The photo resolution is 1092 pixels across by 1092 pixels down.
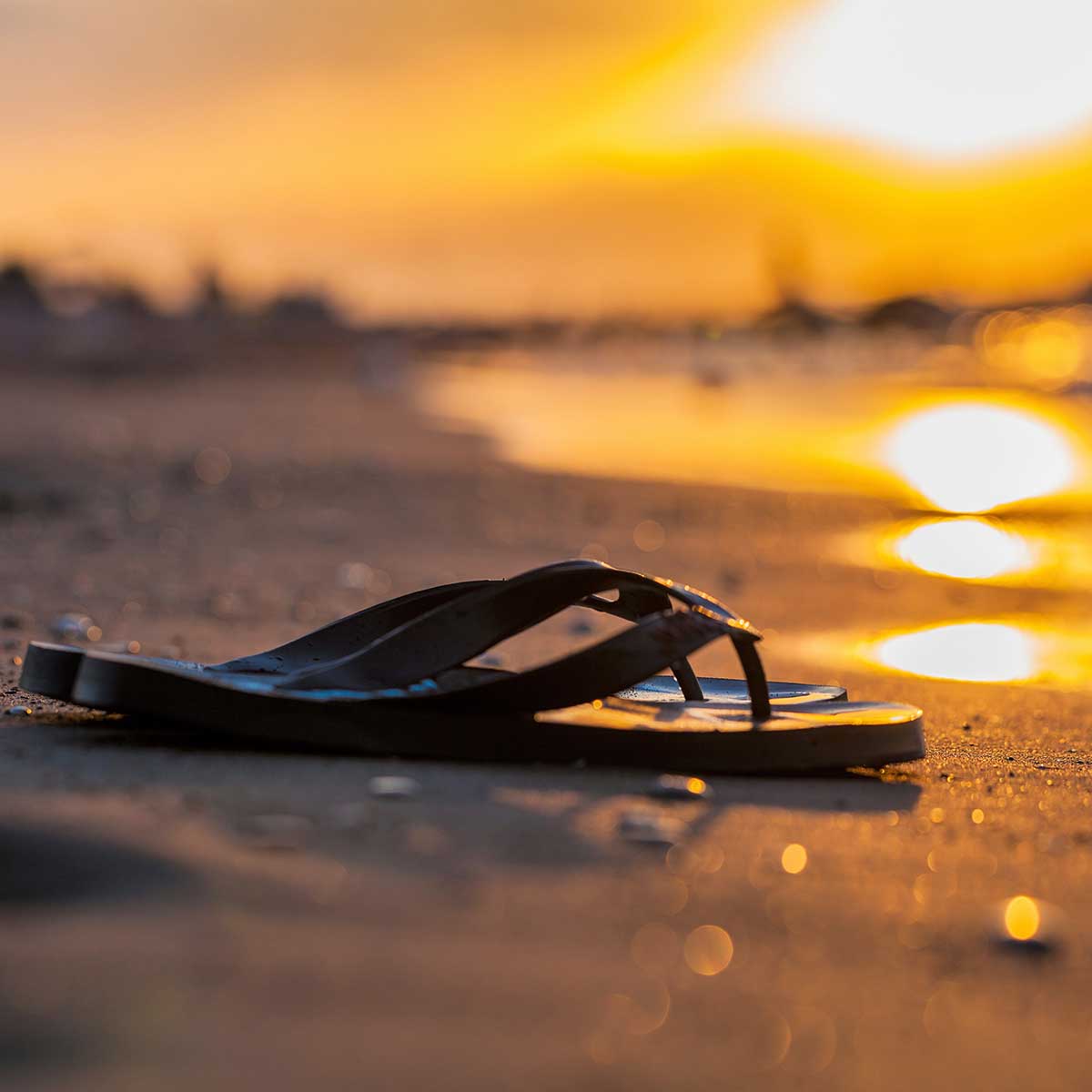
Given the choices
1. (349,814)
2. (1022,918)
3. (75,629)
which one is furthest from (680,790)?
(75,629)

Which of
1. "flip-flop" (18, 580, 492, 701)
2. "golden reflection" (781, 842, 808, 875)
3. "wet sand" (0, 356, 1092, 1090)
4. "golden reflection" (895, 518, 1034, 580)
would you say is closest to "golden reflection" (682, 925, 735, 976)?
"wet sand" (0, 356, 1092, 1090)

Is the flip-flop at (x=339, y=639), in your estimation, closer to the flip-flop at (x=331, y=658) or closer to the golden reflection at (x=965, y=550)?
the flip-flop at (x=331, y=658)

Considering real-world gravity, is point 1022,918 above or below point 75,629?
below

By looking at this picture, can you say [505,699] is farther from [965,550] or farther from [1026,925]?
[965,550]

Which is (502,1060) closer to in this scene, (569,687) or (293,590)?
(569,687)

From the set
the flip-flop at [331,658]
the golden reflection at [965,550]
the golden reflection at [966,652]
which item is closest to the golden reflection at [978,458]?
the golden reflection at [965,550]

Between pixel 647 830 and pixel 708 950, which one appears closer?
pixel 708 950

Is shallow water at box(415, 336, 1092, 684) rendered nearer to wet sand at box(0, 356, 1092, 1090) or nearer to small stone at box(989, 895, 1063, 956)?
wet sand at box(0, 356, 1092, 1090)
